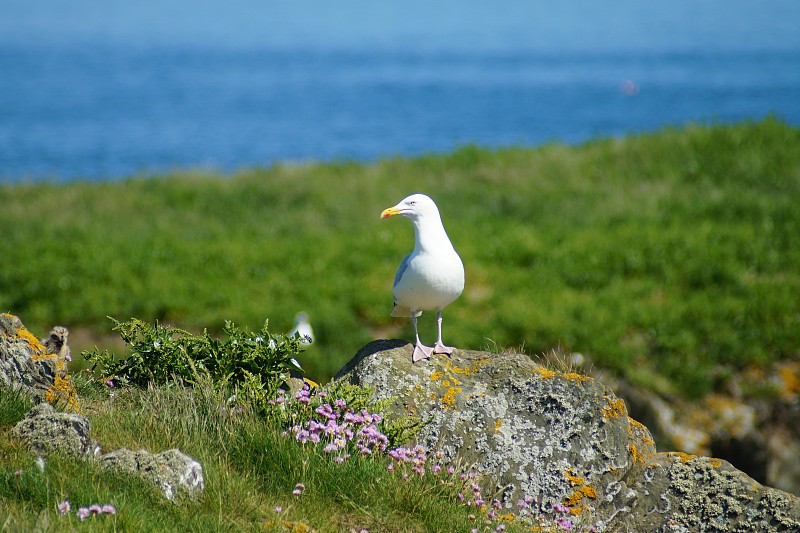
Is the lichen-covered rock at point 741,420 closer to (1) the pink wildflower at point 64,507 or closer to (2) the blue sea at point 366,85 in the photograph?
(1) the pink wildflower at point 64,507

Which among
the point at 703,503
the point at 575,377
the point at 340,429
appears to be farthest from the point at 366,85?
the point at 703,503

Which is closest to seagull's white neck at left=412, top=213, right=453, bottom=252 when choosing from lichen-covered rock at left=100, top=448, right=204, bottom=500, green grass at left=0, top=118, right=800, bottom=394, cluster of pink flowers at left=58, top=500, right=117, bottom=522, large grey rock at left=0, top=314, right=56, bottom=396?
lichen-covered rock at left=100, top=448, right=204, bottom=500

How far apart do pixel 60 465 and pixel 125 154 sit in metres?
34.3

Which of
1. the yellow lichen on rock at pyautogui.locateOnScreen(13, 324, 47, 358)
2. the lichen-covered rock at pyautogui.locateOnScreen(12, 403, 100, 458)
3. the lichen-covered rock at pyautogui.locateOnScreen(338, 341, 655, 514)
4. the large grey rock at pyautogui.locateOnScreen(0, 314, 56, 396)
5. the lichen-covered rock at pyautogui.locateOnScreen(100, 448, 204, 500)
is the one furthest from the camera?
the yellow lichen on rock at pyautogui.locateOnScreen(13, 324, 47, 358)

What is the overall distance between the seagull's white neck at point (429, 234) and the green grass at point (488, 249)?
21.0 feet

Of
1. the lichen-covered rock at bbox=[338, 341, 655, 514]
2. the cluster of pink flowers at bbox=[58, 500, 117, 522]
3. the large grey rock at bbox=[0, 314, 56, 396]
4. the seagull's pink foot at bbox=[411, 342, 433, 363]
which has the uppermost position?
the large grey rock at bbox=[0, 314, 56, 396]

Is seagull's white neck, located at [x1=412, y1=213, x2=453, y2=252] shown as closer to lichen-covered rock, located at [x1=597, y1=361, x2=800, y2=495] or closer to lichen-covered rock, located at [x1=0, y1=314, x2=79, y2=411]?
lichen-covered rock, located at [x1=0, y1=314, x2=79, y2=411]

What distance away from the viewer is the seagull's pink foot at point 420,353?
623 cm

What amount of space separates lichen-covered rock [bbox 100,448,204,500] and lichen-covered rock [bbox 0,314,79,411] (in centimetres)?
92

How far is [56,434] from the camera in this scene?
4.98 metres

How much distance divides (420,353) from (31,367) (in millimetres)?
2626

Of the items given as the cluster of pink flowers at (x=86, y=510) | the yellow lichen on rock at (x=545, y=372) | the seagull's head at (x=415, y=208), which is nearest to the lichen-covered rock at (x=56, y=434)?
the cluster of pink flowers at (x=86, y=510)

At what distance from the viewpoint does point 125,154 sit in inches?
1460

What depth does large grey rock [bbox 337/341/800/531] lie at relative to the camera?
212 inches
